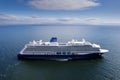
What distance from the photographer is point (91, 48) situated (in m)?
49.0

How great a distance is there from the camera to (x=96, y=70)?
37500 mm

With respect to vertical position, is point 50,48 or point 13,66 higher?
point 50,48

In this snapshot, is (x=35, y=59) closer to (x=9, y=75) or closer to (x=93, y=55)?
(x=9, y=75)

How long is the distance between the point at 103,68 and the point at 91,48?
1147 centimetres

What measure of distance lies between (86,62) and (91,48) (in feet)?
23.4

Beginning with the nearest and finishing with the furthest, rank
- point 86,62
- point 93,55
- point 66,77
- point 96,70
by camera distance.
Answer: point 66,77, point 96,70, point 86,62, point 93,55

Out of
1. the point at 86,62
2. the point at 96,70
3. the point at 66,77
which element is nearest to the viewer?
the point at 66,77

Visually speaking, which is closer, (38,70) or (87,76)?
(87,76)

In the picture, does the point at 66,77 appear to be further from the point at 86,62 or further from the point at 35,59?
the point at 35,59

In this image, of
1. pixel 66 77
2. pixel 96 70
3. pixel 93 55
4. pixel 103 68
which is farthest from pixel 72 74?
pixel 93 55

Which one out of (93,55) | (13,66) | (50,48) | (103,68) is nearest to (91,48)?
(93,55)

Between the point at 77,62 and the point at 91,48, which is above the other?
the point at 91,48

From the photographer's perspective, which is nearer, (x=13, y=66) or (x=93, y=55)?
(x=13, y=66)

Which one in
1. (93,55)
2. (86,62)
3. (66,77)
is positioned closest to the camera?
(66,77)
